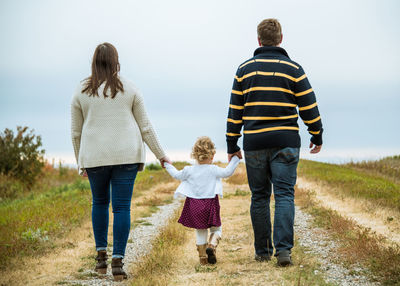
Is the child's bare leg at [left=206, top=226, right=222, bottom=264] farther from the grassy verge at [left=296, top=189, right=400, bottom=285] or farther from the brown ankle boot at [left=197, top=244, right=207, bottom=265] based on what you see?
the grassy verge at [left=296, top=189, right=400, bottom=285]

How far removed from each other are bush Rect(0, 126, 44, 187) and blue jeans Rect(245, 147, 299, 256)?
55.7ft

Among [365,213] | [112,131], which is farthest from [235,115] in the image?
[365,213]

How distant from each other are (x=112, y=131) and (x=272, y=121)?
5.80 feet

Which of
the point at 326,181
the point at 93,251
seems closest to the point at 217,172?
the point at 93,251

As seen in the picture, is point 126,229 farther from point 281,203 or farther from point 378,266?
point 378,266

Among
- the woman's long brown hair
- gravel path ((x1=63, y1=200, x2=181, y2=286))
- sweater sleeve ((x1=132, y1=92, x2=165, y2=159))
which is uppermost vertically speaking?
Answer: the woman's long brown hair

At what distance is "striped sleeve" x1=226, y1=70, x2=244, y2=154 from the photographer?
541 centimetres

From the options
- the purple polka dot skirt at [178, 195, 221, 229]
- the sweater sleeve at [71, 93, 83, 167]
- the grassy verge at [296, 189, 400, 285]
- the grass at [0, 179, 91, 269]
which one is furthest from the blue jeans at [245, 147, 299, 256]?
the grass at [0, 179, 91, 269]

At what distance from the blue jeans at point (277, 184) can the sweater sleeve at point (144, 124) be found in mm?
1089

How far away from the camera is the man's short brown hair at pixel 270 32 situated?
17.7 ft

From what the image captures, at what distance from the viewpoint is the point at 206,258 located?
5.70m

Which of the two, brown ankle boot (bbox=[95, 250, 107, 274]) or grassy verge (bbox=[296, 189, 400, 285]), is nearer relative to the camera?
grassy verge (bbox=[296, 189, 400, 285])

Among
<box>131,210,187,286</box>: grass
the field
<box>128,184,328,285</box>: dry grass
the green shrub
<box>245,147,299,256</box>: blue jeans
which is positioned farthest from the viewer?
the green shrub

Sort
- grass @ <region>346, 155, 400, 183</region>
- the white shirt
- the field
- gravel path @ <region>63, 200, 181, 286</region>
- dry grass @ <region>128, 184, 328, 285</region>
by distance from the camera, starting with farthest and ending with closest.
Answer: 1. grass @ <region>346, 155, 400, 183</region>
2. the white shirt
3. gravel path @ <region>63, 200, 181, 286</region>
4. the field
5. dry grass @ <region>128, 184, 328, 285</region>
